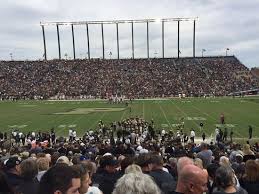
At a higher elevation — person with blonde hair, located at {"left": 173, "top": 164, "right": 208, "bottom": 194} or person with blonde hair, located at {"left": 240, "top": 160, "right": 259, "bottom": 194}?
person with blonde hair, located at {"left": 173, "top": 164, "right": 208, "bottom": 194}

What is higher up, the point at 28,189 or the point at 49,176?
the point at 49,176

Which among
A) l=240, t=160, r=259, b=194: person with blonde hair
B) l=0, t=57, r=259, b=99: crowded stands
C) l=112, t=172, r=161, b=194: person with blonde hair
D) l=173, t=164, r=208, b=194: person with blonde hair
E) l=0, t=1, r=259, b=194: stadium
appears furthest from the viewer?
l=0, t=57, r=259, b=99: crowded stands

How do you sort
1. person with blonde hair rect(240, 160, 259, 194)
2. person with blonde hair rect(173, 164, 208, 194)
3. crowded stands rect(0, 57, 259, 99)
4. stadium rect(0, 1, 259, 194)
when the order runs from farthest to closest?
crowded stands rect(0, 57, 259, 99) → stadium rect(0, 1, 259, 194) → person with blonde hair rect(240, 160, 259, 194) → person with blonde hair rect(173, 164, 208, 194)

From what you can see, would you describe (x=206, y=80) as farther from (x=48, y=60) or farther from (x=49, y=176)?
(x=49, y=176)

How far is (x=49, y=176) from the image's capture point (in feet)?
13.4

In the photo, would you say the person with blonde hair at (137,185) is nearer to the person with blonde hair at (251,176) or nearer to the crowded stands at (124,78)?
the person with blonde hair at (251,176)

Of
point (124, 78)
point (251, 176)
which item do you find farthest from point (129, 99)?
point (251, 176)

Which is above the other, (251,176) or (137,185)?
(137,185)

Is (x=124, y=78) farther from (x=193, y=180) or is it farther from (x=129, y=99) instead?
(x=193, y=180)

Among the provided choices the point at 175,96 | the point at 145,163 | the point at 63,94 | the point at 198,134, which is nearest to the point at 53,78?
the point at 63,94

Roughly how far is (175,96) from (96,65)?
27.2 m

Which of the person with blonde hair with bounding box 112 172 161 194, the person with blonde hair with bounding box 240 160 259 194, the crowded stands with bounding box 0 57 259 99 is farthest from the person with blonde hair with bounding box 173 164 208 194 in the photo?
the crowded stands with bounding box 0 57 259 99

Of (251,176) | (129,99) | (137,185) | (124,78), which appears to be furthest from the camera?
(124,78)

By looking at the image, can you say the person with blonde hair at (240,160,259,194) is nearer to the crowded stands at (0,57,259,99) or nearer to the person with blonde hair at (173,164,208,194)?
the person with blonde hair at (173,164,208,194)
